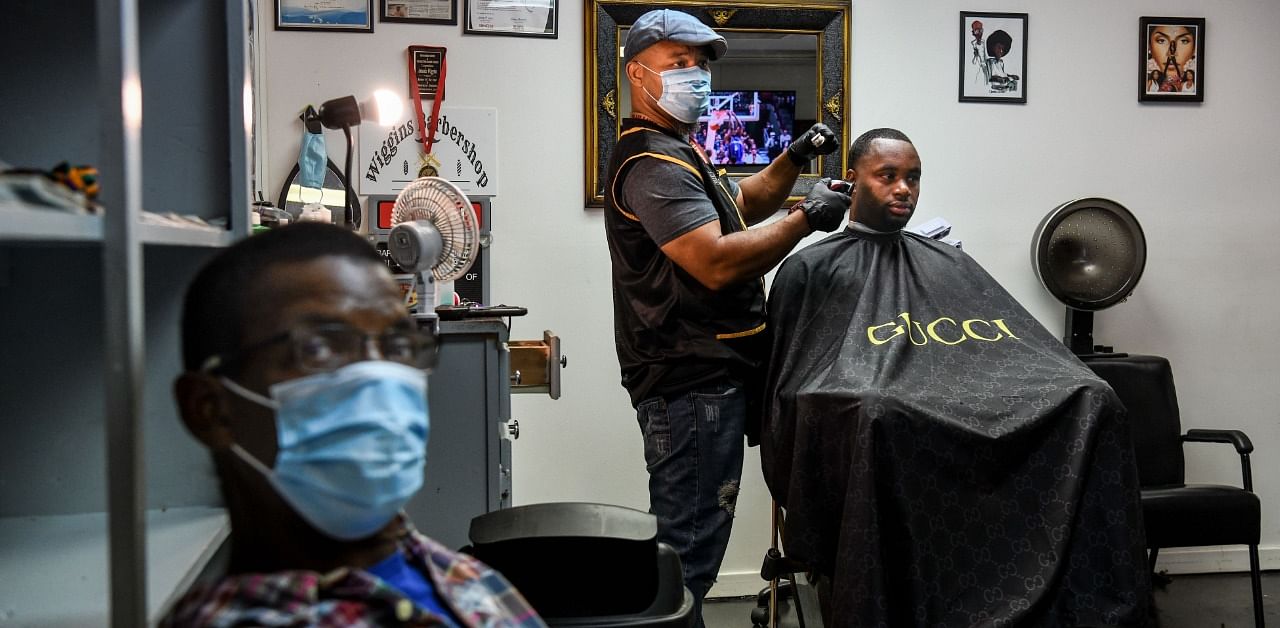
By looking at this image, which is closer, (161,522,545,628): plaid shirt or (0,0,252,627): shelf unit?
(161,522,545,628): plaid shirt

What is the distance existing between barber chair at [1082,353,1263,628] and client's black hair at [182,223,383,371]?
8.94ft

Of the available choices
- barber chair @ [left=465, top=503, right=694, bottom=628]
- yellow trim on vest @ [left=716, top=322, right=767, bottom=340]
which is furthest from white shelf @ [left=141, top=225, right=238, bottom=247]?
yellow trim on vest @ [left=716, top=322, right=767, bottom=340]

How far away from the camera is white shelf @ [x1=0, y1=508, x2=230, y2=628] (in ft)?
3.66

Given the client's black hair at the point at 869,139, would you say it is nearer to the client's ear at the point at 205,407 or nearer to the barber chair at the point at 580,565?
the barber chair at the point at 580,565

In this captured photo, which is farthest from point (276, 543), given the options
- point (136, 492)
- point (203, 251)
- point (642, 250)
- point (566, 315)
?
point (566, 315)

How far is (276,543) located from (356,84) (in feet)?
8.69

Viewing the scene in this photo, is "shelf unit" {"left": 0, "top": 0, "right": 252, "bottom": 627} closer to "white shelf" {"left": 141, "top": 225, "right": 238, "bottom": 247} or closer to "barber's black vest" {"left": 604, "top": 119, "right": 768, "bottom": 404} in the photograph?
"white shelf" {"left": 141, "top": 225, "right": 238, "bottom": 247}

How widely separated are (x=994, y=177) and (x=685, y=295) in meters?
1.91

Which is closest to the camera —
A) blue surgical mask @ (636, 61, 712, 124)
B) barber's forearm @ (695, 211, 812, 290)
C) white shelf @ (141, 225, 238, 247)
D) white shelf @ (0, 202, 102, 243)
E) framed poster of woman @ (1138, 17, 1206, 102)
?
white shelf @ (0, 202, 102, 243)

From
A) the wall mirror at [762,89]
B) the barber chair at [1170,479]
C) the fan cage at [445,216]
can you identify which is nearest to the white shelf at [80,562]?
the fan cage at [445,216]

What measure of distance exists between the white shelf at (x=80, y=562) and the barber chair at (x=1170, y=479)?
8.56 feet

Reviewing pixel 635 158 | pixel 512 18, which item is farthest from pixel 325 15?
pixel 635 158

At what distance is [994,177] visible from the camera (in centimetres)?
360

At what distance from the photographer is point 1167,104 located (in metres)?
3.68
